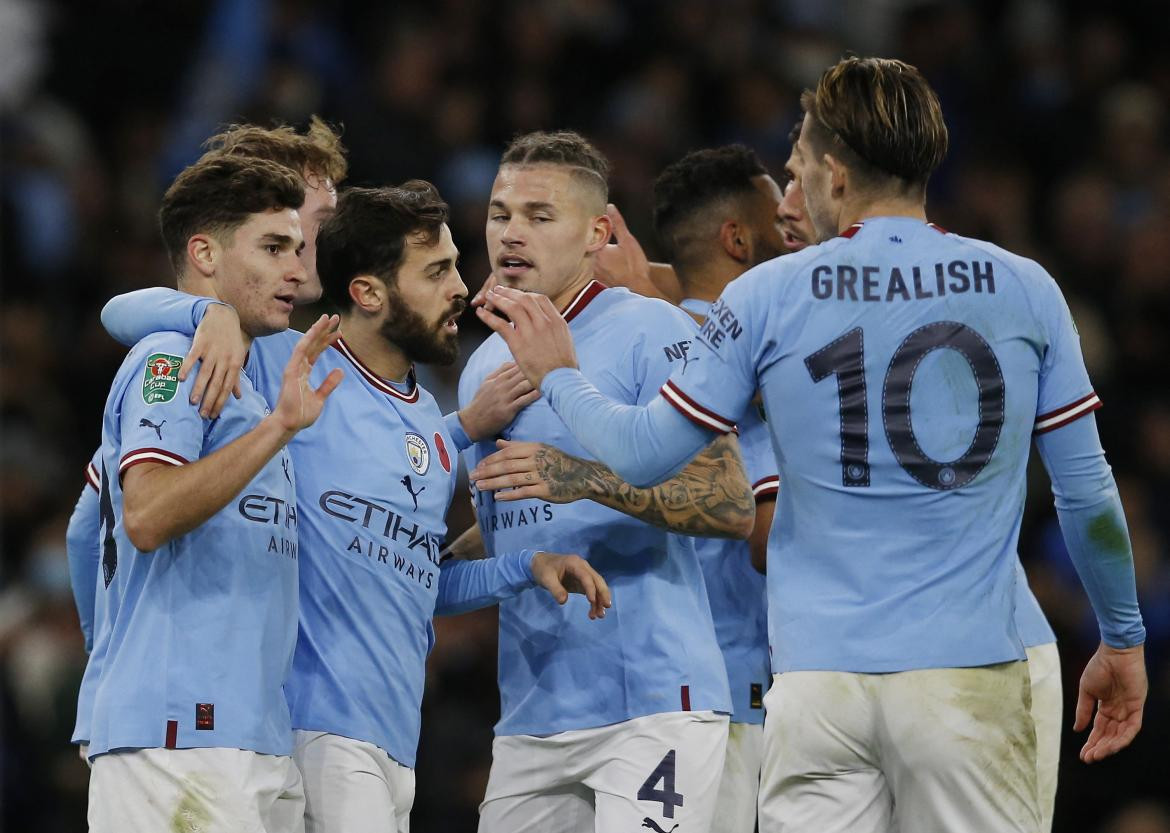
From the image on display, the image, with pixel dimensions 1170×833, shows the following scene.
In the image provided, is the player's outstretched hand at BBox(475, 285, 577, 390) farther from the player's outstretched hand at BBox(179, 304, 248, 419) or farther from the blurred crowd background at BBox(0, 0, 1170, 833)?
the blurred crowd background at BBox(0, 0, 1170, 833)

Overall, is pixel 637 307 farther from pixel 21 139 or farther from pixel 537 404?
pixel 21 139

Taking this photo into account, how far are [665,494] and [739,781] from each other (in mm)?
1136

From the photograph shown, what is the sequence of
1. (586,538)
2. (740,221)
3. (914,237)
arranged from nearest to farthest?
(914,237), (586,538), (740,221)

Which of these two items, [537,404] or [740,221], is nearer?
[537,404]

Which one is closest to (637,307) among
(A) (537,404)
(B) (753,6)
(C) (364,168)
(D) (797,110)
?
(A) (537,404)

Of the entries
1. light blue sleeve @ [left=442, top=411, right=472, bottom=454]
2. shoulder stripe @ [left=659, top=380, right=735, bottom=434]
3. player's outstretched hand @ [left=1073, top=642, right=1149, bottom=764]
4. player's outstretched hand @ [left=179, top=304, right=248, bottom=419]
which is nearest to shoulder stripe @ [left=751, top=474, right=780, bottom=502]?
light blue sleeve @ [left=442, top=411, right=472, bottom=454]

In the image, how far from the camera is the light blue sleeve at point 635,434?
4191mm

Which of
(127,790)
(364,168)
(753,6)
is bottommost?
(127,790)

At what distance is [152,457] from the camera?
167 inches

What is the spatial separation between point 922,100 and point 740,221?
2.25 m

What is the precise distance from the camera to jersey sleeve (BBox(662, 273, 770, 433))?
411 centimetres

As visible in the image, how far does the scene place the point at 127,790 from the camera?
4215 millimetres

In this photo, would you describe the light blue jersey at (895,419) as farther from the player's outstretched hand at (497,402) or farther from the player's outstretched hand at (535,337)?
the player's outstretched hand at (497,402)

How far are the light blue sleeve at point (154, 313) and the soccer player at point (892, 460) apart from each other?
1.24m
